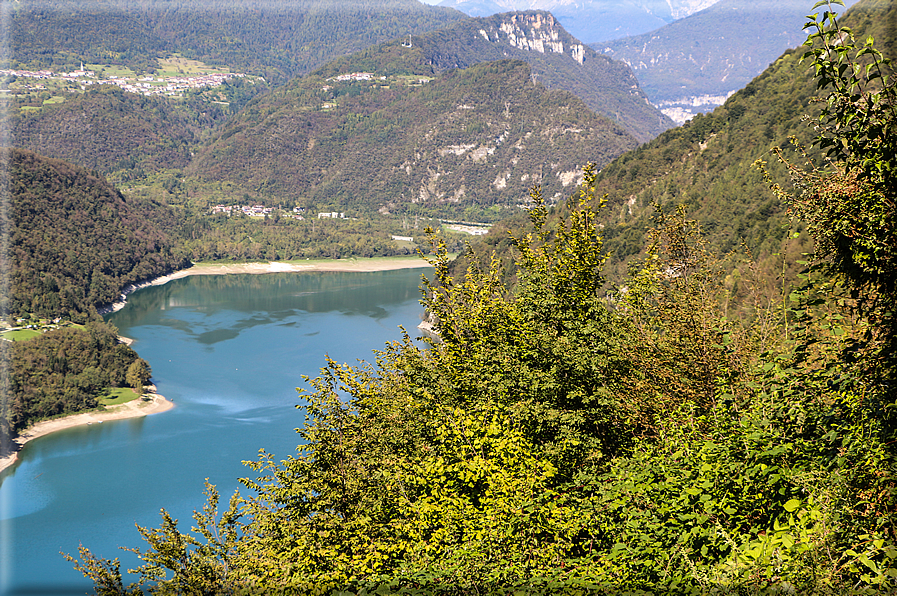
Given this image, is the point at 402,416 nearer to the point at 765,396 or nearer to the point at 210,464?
the point at 765,396

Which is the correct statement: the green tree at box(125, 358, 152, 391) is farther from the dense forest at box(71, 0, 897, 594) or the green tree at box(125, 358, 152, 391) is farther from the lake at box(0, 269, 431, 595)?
the dense forest at box(71, 0, 897, 594)

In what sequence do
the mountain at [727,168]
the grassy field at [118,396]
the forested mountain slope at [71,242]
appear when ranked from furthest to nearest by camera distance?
the forested mountain slope at [71,242]
the grassy field at [118,396]
the mountain at [727,168]

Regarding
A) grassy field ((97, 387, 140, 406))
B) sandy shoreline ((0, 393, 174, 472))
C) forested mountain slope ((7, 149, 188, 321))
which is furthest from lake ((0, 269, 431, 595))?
forested mountain slope ((7, 149, 188, 321))

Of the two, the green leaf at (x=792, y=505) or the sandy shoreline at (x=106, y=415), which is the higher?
the green leaf at (x=792, y=505)

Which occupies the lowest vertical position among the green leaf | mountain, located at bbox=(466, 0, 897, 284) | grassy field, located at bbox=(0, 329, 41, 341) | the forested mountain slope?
grassy field, located at bbox=(0, 329, 41, 341)

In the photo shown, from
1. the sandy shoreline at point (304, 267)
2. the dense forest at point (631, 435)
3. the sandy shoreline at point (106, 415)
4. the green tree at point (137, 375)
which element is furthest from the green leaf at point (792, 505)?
the sandy shoreline at point (304, 267)

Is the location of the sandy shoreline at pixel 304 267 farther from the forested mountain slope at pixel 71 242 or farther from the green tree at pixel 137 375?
the green tree at pixel 137 375

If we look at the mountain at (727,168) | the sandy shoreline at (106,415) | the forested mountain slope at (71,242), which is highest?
the mountain at (727,168)
